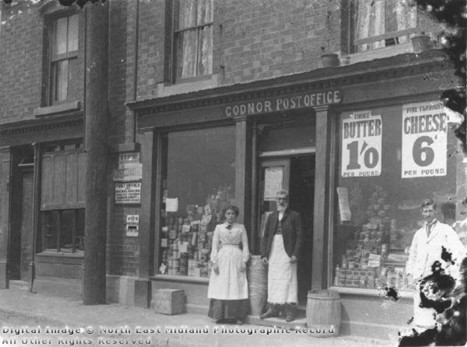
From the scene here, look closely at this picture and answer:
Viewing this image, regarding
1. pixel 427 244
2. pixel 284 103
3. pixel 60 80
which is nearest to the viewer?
pixel 427 244

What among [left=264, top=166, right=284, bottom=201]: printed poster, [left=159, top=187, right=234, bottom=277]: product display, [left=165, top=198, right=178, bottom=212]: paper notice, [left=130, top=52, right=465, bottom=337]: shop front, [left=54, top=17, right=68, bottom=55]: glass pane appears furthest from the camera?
[left=54, top=17, right=68, bottom=55]: glass pane

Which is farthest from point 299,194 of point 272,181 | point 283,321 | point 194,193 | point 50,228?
point 50,228

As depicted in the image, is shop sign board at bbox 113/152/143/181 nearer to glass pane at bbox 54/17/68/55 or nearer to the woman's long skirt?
the woman's long skirt

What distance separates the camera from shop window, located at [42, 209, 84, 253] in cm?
1280

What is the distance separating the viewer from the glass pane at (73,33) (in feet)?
42.7

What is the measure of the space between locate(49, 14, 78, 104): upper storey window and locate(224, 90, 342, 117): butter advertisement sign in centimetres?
447

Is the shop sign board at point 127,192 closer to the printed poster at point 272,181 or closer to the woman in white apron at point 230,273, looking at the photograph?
the woman in white apron at point 230,273

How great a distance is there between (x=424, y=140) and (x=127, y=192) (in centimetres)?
567

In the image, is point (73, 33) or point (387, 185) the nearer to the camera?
point (387, 185)

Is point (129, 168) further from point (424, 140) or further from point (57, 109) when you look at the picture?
point (424, 140)

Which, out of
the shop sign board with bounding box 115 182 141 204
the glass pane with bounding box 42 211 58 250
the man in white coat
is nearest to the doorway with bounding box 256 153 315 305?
the man in white coat

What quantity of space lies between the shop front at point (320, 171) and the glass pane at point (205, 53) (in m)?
0.65

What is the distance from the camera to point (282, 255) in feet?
29.9

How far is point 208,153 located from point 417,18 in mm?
4022
